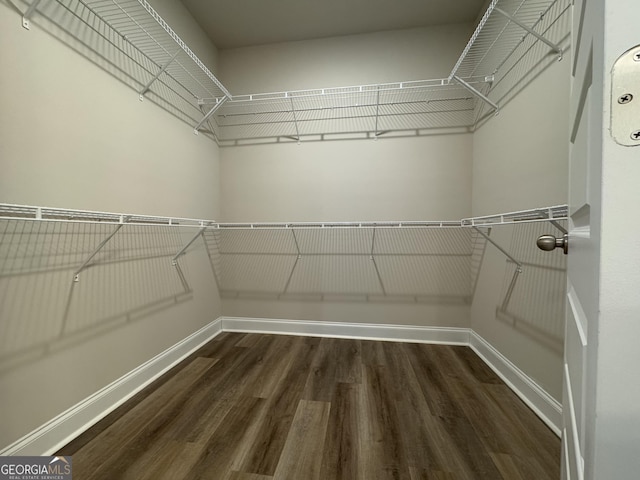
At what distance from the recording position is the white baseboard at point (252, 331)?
43.0 inches

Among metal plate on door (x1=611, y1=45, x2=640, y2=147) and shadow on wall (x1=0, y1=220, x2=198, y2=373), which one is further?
shadow on wall (x1=0, y1=220, x2=198, y2=373)

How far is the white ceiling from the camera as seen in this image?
1849 mm

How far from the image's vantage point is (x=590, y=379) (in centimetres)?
34

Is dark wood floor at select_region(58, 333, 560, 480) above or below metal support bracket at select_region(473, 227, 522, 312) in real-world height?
below

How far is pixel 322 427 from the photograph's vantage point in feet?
4.00

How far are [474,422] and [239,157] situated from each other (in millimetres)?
2448

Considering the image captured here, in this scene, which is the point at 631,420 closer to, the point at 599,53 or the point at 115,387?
the point at 599,53

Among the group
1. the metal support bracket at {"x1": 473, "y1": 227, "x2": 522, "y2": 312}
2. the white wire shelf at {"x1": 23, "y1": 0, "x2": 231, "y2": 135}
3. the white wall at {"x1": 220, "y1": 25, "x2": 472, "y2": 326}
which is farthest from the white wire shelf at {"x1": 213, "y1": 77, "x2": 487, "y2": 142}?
the metal support bracket at {"x1": 473, "y1": 227, "x2": 522, "y2": 312}

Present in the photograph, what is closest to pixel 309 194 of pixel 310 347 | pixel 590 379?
pixel 310 347

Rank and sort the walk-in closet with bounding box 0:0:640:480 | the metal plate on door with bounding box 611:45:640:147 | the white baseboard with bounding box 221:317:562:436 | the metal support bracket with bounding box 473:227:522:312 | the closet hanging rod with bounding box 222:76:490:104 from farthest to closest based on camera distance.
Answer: the closet hanging rod with bounding box 222:76:490:104 < the white baseboard with bounding box 221:317:562:436 < the metal support bracket with bounding box 473:227:522:312 < the walk-in closet with bounding box 0:0:640:480 < the metal plate on door with bounding box 611:45:640:147

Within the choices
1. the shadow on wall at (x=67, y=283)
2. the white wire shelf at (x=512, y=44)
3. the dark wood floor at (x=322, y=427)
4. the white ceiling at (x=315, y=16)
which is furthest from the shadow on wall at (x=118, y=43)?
the white wire shelf at (x=512, y=44)

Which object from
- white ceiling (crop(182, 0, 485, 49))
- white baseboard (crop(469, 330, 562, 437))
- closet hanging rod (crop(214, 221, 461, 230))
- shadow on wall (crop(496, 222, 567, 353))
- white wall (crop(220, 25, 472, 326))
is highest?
white ceiling (crop(182, 0, 485, 49))

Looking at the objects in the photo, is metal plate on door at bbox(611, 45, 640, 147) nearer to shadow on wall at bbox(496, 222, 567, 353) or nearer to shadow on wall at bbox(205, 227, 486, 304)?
shadow on wall at bbox(496, 222, 567, 353)

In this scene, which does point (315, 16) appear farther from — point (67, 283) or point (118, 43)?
point (67, 283)
